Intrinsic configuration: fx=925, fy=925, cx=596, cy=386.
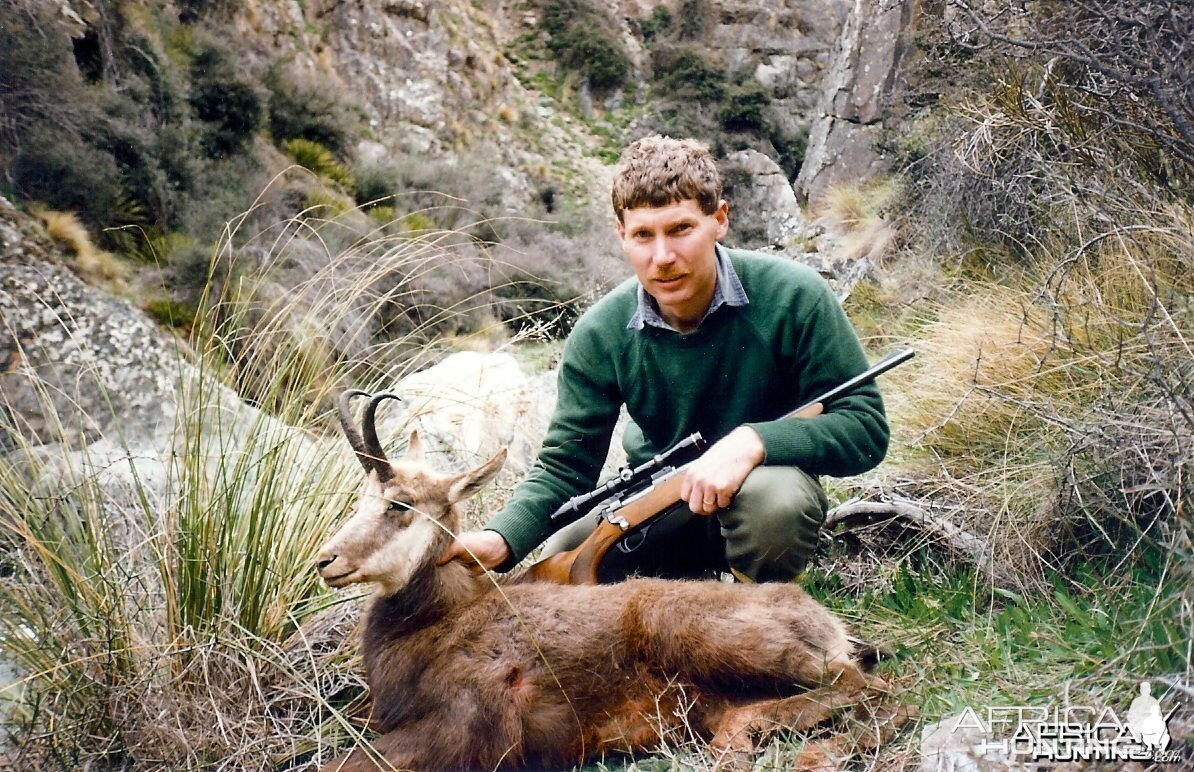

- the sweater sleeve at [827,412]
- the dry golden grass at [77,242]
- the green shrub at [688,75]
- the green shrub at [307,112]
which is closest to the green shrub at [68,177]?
the dry golden grass at [77,242]

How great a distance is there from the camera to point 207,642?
3100 millimetres

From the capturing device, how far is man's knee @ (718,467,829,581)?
325 cm

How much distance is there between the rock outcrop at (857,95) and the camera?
42.1 feet

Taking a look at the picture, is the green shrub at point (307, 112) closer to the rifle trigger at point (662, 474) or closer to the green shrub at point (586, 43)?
the green shrub at point (586, 43)

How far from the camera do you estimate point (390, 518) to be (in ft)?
9.77

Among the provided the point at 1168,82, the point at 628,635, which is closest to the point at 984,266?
the point at 1168,82

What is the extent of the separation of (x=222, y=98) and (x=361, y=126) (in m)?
3.55

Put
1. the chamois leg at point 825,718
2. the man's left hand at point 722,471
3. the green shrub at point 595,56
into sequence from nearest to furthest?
the chamois leg at point 825,718, the man's left hand at point 722,471, the green shrub at point 595,56

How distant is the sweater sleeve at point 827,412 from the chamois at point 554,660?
51 cm

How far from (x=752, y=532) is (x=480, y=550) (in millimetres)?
960

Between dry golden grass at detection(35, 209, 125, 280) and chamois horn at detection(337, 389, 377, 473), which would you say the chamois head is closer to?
chamois horn at detection(337, 389, 377, 473)

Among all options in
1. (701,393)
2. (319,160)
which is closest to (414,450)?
(701,393)

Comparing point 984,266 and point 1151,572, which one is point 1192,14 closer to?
point 1151,572

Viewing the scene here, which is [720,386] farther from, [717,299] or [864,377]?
[864,377]
